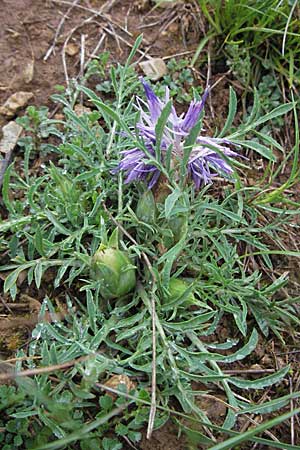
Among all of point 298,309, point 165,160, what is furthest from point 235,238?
point 165,160

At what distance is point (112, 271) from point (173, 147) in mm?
378

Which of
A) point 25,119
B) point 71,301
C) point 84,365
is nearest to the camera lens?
point 84,365

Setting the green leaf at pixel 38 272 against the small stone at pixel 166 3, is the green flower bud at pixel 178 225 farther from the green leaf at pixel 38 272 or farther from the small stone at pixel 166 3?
the small stone at pixel 166 3

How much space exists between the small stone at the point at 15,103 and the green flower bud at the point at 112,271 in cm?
79

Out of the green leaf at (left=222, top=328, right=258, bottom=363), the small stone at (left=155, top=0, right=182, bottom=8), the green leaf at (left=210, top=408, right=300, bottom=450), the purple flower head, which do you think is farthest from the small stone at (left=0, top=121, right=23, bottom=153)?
the green leaf at (left=210, top=408, right=300, bottom=450)

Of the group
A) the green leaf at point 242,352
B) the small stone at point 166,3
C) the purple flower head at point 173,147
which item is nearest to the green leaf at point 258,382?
the green leaf at point 242,352

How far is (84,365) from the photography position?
146 centimetres

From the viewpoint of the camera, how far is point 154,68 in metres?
2.17

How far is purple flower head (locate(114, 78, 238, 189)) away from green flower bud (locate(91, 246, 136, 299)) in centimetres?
23

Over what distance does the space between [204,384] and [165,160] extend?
0.64 m

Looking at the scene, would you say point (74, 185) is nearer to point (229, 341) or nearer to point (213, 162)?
point (213, 162)

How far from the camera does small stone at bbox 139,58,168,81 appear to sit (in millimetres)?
2160

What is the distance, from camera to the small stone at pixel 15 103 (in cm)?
205

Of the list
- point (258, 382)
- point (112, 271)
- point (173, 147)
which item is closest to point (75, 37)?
point (173, 147)
